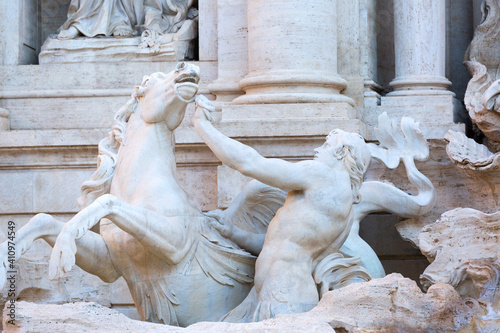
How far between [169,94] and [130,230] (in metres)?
0.96

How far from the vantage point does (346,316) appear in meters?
5.61

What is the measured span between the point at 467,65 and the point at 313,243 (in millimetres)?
3104

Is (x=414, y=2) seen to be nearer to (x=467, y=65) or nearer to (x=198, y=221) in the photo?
(x=467, y=65)

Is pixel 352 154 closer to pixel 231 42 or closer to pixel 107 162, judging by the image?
pixel 107 162

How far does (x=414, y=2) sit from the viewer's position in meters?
8.88

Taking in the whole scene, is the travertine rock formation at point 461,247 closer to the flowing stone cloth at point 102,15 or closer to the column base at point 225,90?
the column base at point 225,90

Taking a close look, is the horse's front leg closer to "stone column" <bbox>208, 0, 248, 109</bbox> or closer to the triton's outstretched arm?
the triton's outstretched arm

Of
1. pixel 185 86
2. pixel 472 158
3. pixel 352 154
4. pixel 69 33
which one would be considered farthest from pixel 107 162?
pixel 69 33

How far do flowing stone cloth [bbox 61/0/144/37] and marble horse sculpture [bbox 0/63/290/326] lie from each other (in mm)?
2540

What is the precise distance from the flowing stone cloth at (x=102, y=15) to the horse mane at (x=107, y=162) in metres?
2.50

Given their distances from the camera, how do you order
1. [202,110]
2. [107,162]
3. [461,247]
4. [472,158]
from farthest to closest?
[472,158] → [461,247] → [107,162] → [202,110]

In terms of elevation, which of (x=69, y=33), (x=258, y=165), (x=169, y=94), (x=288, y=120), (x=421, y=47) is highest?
(x=69, y=33)

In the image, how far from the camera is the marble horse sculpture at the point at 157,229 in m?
6.22

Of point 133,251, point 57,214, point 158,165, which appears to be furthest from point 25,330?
point 57,214
